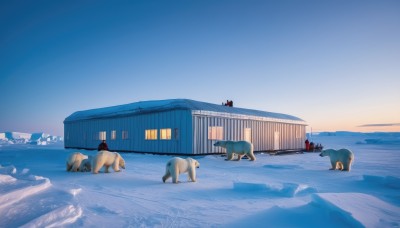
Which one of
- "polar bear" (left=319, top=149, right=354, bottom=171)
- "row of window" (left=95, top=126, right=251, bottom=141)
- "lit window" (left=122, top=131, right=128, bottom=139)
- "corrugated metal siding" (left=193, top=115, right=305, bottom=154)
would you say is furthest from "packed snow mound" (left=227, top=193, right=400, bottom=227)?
"lit window" (left=122, top=131, right=128, bottom=139)

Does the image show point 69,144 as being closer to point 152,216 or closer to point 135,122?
point 135,122

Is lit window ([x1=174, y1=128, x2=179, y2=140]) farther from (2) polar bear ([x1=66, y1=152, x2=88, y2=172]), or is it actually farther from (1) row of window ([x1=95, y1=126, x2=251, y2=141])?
(2) polar bear ([x1=66, y1=152, x2=88, y2=172])

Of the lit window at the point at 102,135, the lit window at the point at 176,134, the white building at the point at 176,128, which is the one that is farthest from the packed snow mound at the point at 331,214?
the lit window at the point at 102,135

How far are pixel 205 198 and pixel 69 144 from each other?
103 feet

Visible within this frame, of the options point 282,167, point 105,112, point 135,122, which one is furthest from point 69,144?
point 282,167

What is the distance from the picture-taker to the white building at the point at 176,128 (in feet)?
67.6

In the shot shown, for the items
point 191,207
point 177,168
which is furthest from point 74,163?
point 191,207

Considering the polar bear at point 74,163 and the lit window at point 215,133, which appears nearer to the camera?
the polar bear at point 74,163

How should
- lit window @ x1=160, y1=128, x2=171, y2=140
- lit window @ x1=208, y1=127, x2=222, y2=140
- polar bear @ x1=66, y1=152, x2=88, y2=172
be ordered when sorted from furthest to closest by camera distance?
lit window @ x1=208, y1=127, x2=222, y2=140 < lit window @ x1=160, y1=128, x2=171, y2=140 < polar bear @ x1=66, y1=152, x2=88, y2=172

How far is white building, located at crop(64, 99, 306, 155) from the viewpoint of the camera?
2059cm

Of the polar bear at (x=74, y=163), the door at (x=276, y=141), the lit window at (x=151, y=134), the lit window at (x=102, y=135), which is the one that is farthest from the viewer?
the door at (x=276, y=141)

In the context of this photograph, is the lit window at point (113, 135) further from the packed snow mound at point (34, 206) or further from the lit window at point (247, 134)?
the packed snow mound at point (34, 206)

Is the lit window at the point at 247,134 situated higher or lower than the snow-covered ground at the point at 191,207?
higher

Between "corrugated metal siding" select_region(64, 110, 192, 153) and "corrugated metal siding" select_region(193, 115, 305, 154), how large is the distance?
0.96m
